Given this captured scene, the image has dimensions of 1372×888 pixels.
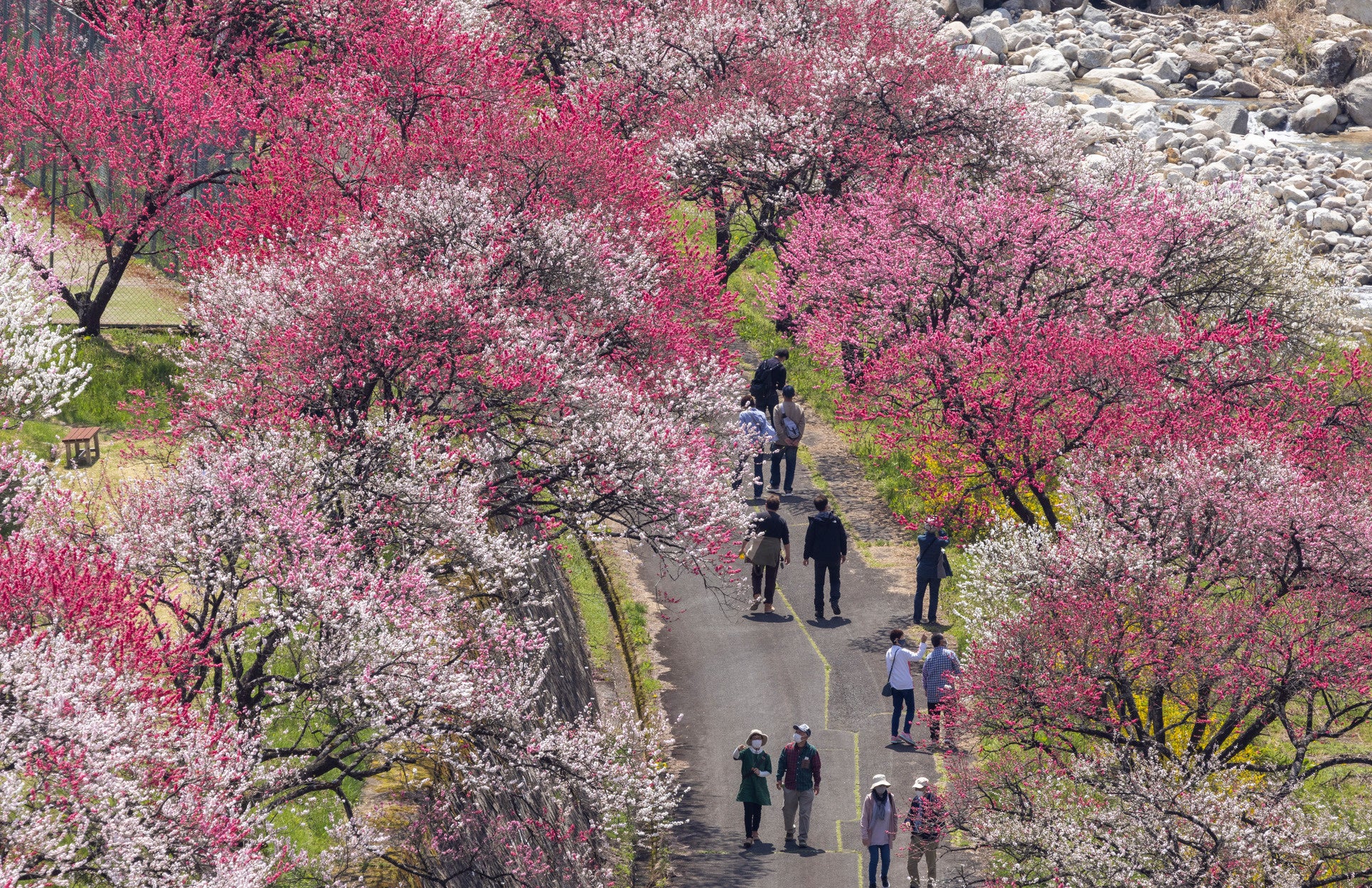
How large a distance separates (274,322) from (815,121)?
59.5ft

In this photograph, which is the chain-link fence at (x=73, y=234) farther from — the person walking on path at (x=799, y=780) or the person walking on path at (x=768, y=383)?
the person walking on path at (x=799, y=780)

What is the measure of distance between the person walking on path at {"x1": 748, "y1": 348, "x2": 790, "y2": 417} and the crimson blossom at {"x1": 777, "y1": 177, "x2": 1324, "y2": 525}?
3.05 feet

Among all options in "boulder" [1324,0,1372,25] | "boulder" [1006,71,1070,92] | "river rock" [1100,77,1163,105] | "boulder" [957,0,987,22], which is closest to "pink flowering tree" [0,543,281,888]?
"boulder" [1006,71,1070,92]

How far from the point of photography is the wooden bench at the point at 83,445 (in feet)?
69.5

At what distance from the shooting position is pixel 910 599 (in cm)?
2528

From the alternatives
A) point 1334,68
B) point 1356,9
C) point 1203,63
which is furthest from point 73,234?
point 1356,9

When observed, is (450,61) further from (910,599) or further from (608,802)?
(608,802)

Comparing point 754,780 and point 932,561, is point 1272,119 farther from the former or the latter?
point 754,780

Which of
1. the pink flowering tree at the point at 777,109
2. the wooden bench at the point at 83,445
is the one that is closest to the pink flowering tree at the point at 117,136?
the wooden bench at the point at 83,445

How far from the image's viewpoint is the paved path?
62.5ft

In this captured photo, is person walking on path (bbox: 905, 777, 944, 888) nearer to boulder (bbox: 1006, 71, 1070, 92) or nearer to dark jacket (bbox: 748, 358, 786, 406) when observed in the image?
dark jacket (bbox: 748, 358, 786, 406)

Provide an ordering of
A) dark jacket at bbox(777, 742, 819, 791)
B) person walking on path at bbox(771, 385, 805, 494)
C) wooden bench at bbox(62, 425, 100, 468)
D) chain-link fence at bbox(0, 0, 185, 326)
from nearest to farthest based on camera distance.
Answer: dark jacket at bbox(777, 742, 819, 791) < wooden bench at bbox(62, 425, 100, 468) < chain-link fence at bbox(0, 0, 185, 326) < person walking on path at bbox(771, 385, 805, 494)

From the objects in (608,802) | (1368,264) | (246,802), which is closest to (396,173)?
(608,802)

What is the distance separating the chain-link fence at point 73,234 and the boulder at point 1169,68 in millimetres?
46207
